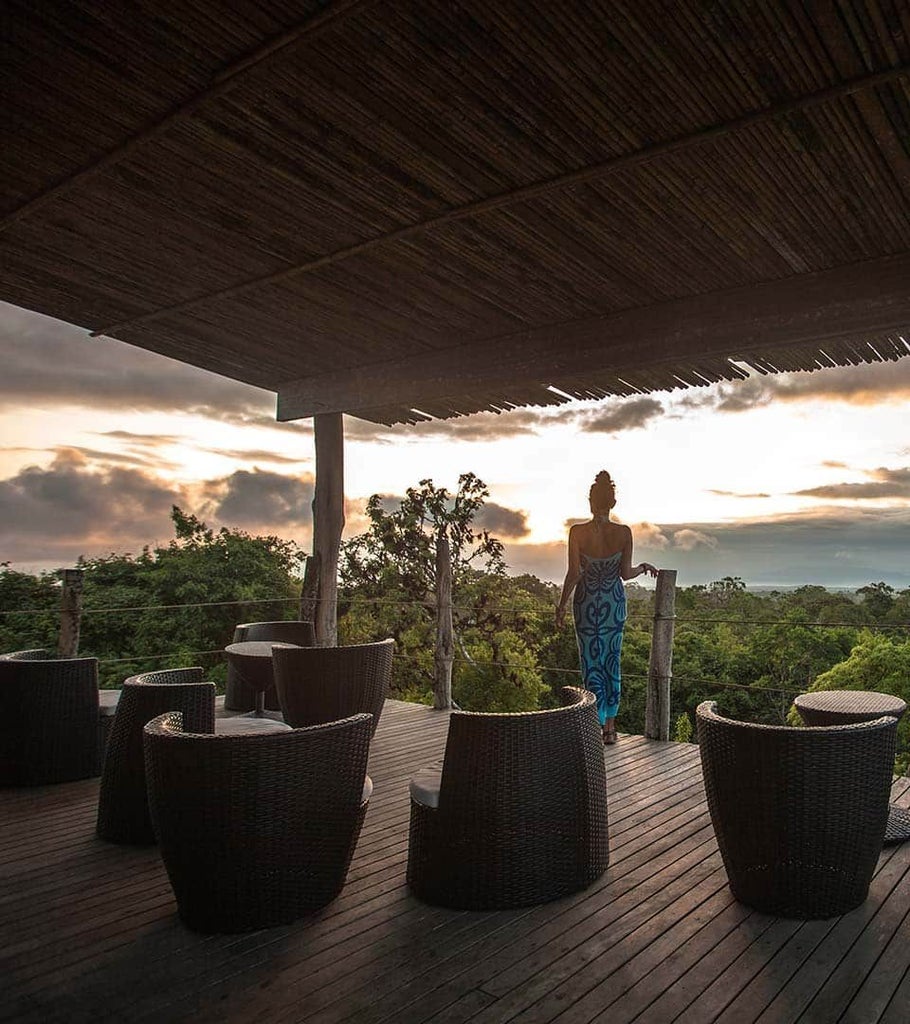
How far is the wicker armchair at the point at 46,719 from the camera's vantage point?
12.4ft

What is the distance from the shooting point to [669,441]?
32.4 ft

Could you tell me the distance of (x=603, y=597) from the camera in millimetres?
4680

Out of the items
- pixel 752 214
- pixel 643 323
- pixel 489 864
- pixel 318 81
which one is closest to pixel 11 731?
pixel 489 864

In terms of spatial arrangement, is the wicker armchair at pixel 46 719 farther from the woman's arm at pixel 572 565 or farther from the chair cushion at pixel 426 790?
the woman's arm at pixel 572 565

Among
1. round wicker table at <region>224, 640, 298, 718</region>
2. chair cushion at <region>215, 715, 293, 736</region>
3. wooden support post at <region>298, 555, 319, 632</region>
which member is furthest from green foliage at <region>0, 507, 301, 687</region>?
chair cushion at <region>215, 715, 293, 736</region>

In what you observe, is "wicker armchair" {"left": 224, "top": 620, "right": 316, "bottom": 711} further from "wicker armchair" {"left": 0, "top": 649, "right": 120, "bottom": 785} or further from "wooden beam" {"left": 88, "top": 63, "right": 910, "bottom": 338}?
"wooden beam" {"left": 88, "top": 63, "right": 910, "bottom": 338}

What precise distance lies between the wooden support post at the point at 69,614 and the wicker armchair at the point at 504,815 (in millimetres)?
3381

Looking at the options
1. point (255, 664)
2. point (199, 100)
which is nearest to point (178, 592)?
point (255, 664)

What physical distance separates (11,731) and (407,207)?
3170mm

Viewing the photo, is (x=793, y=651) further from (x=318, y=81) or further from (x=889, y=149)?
(x=318, y=81)

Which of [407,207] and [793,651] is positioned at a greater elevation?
[407,207]

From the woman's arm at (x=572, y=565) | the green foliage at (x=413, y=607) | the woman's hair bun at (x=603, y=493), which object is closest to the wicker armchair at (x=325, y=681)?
the woman's arm at (x=572, y=565)

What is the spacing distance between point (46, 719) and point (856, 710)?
3.64m

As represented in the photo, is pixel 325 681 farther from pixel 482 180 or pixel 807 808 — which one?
pixel 482 180
